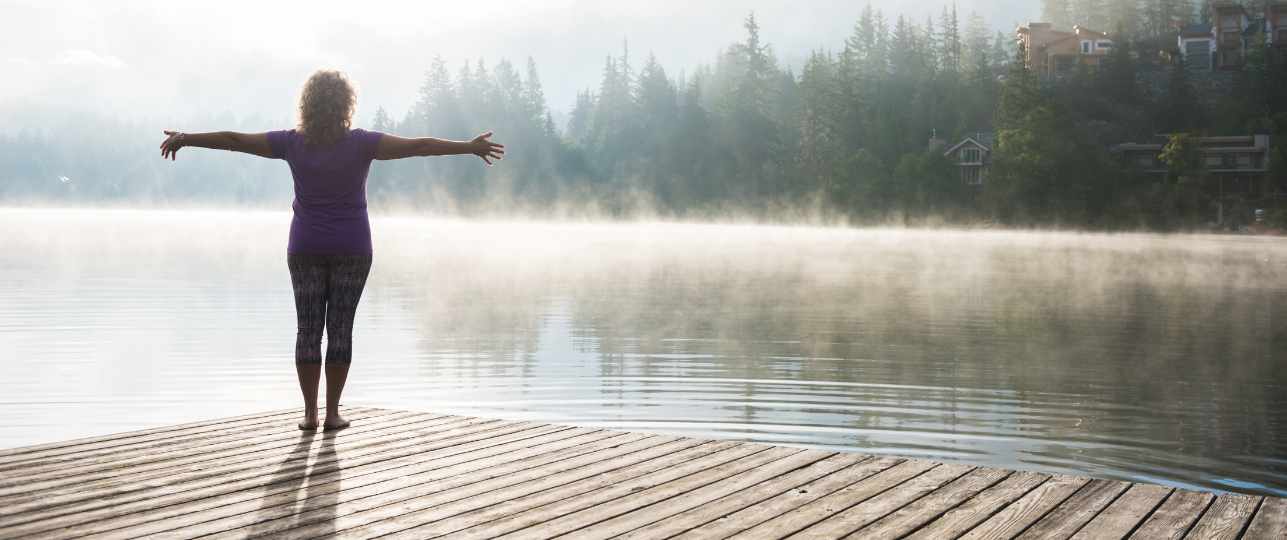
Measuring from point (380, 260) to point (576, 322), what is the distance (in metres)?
21.0

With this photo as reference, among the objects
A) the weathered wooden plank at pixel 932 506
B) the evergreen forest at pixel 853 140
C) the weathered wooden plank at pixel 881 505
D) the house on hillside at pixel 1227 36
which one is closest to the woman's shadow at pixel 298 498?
the weathered wooden plank at pixel 881 505

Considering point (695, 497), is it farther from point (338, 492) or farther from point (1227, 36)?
point (1227, 36)

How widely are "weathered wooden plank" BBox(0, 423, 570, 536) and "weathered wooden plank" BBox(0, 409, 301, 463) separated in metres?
0.86

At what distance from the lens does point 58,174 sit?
581 feet

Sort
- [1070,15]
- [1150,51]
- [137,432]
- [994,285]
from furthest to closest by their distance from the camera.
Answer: [1070,15], [1150,51], [994,285], [137,432]

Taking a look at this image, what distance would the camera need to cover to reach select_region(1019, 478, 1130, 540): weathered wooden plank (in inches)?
162

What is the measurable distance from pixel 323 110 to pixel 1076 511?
4230 mm

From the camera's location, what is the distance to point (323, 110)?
528 cm

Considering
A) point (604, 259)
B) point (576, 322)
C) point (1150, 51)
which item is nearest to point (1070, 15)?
point (1150, 51)

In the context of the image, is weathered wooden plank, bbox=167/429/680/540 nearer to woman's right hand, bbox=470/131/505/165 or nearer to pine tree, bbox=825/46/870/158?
woman's right hand, bbox=470/131/505/165

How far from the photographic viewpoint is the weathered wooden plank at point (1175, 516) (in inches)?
161

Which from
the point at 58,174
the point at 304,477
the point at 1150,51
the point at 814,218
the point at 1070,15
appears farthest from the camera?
the point at 58,174

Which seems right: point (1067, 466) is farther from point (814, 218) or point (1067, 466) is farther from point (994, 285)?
point (814, 218)

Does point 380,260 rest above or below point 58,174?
below
